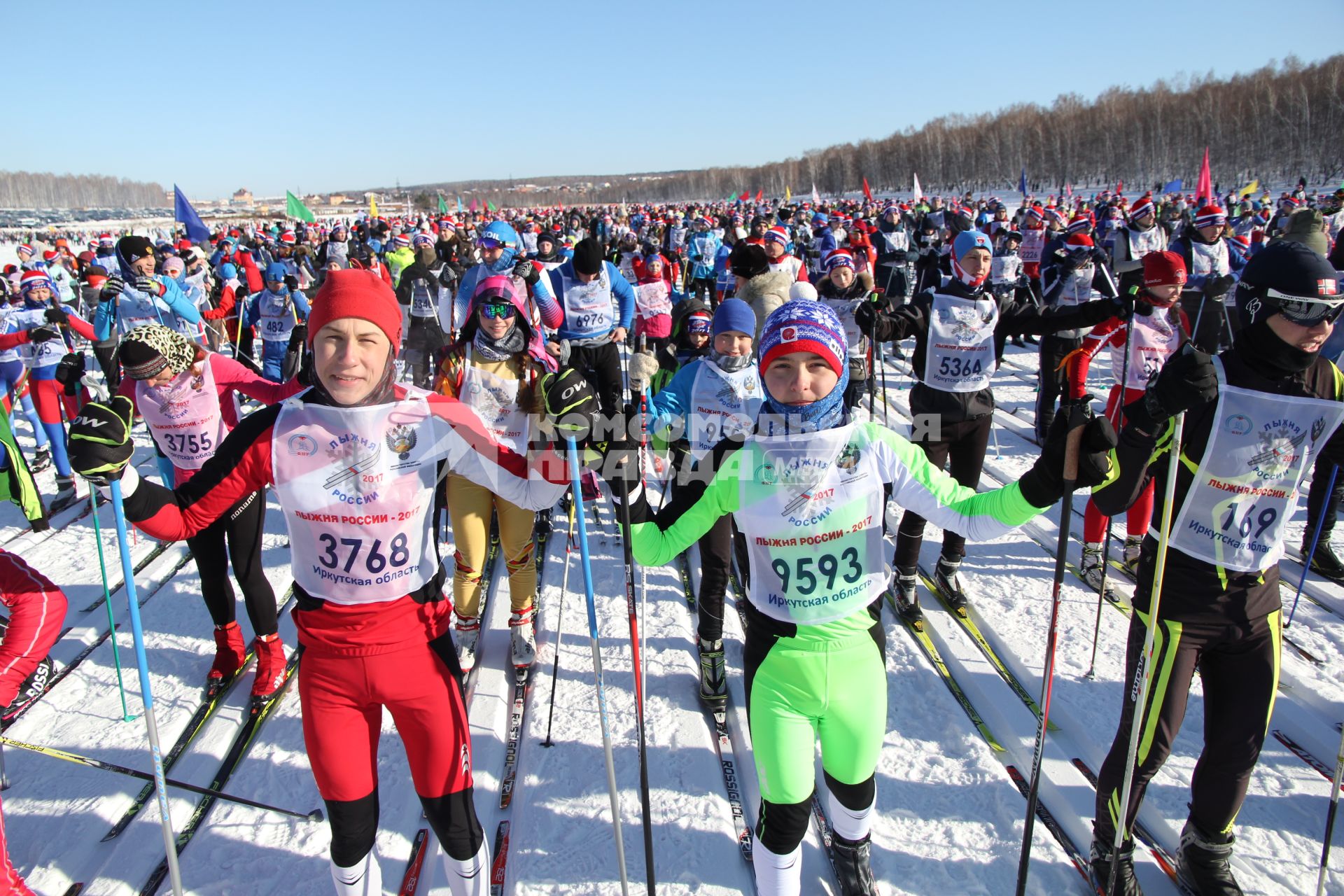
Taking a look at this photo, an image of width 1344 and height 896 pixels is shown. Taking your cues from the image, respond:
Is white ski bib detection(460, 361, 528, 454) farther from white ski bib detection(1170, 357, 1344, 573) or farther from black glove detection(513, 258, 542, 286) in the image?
white ski bib detection(1170, 357, 1344, 573)


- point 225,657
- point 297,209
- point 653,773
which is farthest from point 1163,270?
point 297,209

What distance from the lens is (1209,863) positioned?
2.54 m

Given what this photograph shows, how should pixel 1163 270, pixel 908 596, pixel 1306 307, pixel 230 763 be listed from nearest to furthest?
pixel 1306 307 → pixel 230 763 → pixel 1163 270 → pixel 908 596

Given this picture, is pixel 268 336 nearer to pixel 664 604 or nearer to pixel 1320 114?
pixel 664 604

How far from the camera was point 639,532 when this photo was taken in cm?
222

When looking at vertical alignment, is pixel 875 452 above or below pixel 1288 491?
above

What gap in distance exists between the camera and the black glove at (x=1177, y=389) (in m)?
2.00

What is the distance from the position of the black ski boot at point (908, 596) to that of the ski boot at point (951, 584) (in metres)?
0.23

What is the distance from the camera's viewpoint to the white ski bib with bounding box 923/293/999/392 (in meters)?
4.36

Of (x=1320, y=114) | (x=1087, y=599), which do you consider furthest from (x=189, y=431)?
(x=1320, y=114)

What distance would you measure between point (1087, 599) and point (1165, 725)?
7.75 ft

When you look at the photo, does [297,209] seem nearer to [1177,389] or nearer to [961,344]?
[961,344]

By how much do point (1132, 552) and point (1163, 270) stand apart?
1.94 m

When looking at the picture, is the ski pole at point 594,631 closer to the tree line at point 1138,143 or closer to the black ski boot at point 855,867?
the black ski boot at point 855,867
